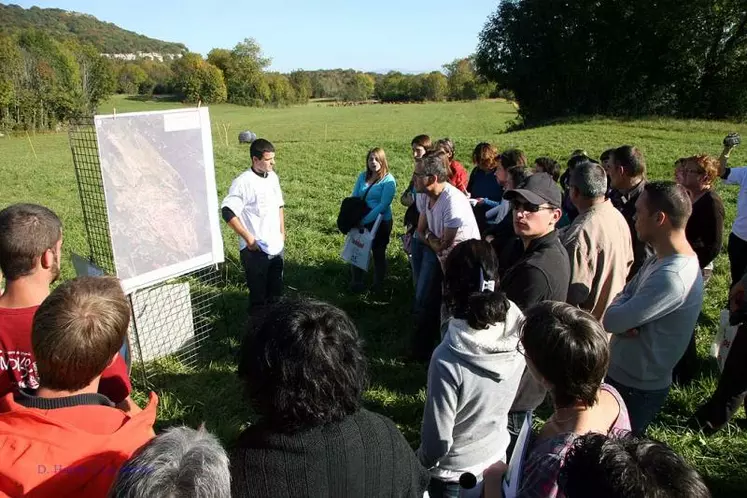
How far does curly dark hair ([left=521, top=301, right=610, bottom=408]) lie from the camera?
180 centimetres

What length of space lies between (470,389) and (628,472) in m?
1.22

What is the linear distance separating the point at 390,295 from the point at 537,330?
15.1 feet

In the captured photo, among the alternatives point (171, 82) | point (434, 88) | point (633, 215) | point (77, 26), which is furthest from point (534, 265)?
point (77, 26)

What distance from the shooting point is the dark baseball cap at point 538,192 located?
3225 millimetres

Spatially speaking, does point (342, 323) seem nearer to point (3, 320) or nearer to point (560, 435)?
point (560, 435)

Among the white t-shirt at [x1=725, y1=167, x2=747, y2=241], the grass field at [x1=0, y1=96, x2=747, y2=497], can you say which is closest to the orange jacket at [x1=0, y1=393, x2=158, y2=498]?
the grass field at [x1=0, y1=96, x2=747, y2=497]

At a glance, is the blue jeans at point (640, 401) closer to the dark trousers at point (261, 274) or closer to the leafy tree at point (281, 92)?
the dark trousers at point (261, 274)

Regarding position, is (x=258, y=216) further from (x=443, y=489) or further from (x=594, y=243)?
(x=443, y=489)

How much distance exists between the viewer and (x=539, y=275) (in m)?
2.96

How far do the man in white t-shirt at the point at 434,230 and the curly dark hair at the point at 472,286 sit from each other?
1.52m

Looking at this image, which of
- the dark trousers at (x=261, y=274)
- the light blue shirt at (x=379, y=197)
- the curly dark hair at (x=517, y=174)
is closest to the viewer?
the curly dark hair at (x=517, y=174)

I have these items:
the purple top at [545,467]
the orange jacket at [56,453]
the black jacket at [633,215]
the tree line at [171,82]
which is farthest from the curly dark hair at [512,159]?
the tree line at [171,82]

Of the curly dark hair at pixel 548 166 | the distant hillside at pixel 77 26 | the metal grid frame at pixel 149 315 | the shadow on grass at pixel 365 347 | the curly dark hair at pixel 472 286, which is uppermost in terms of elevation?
the distant hillside at pixel 77 26

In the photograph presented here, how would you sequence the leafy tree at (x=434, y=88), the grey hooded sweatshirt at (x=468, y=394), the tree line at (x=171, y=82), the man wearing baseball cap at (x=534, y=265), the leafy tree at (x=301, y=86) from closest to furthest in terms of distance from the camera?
the grey hooded sweatshirt at (x=468, y=394), the man wearing baseball cap at (x=534, y=265), the tree line at (x=171, y=82), the leafy tree at (x=301, y=86), the leafy tree at (x=434, y=88)
